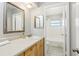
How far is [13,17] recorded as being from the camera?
3.29 feet

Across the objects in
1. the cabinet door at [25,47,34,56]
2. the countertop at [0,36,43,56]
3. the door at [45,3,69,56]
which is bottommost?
the cabinet door at [25,47,34,56]

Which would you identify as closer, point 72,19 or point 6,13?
point 72,19

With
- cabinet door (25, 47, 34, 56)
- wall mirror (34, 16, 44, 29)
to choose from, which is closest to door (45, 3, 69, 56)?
wall mirror (34, 16, 44, 29)

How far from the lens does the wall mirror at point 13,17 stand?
3.35ft

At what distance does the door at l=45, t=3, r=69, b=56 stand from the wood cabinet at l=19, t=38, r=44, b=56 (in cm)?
9

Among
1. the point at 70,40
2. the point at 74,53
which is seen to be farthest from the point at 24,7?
the point at 74,53

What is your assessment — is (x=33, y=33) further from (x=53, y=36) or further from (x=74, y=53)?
(x=74, y=53)

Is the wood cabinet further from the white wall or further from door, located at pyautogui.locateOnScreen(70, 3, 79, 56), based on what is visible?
door, located at pyautogui.locateOnScreen(70, 3, 79, 56)

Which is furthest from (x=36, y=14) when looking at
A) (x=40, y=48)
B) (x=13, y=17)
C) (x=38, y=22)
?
(x=40, y=48)

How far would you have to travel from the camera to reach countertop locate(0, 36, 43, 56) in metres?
0.86

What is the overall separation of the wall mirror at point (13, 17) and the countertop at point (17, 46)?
0.12 m

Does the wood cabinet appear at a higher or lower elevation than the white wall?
lower

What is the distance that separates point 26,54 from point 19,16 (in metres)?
0.36

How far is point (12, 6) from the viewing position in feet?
3.45
